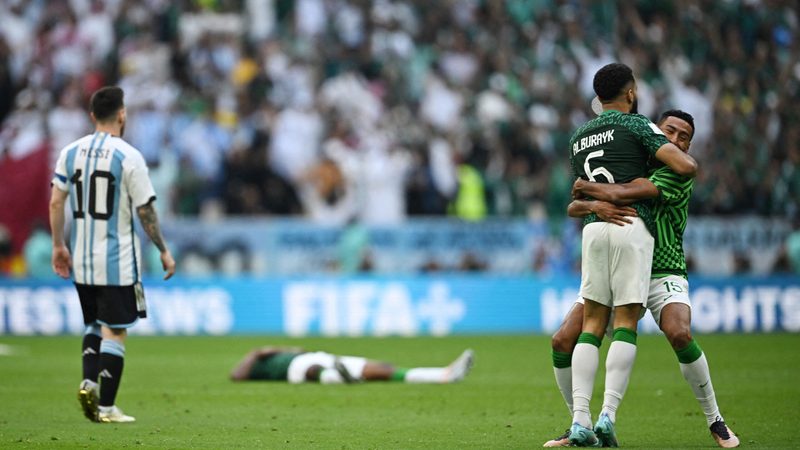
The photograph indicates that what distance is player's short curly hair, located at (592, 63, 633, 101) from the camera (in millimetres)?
7949

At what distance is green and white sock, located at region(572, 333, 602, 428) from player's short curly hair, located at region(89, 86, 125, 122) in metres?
4.19

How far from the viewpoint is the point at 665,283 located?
8.25 meters

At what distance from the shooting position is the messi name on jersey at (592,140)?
26.1 feet

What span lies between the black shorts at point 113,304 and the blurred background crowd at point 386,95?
12.0 metres

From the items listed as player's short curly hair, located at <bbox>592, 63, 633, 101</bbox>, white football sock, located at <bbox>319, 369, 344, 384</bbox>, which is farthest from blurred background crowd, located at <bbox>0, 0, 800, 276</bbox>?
player's short curly hair, located at <bbox>592, 63, 633, 101</bbox>

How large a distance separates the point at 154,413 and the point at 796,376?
705 cm

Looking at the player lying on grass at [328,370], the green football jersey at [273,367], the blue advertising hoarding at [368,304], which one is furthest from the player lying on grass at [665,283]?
the blue advertising hoarding at [368,304]

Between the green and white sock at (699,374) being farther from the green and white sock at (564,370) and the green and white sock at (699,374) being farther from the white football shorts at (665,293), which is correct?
the green and white sock at (564,370)

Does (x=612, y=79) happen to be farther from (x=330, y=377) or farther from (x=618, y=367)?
(x=330, y=377)

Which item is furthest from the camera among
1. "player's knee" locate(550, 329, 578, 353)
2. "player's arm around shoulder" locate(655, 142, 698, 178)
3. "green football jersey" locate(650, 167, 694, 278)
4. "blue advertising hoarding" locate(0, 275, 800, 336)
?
"blue advertising hoarding" locate(0, 275, 800, 336)

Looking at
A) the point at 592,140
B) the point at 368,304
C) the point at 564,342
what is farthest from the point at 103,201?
the point at 368,304

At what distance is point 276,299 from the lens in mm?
21359

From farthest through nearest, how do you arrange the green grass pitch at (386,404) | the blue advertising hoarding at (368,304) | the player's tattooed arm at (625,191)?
the blue advertising hoarding at (368,304) → the green grass pitch at (386,404) → the player's tattooed arm at (625,191)

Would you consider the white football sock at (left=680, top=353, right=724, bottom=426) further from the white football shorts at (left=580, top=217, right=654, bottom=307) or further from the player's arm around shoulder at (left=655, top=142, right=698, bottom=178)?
the player's arm around shoulder at (left=655, top=142, right=698, bottom=178)
